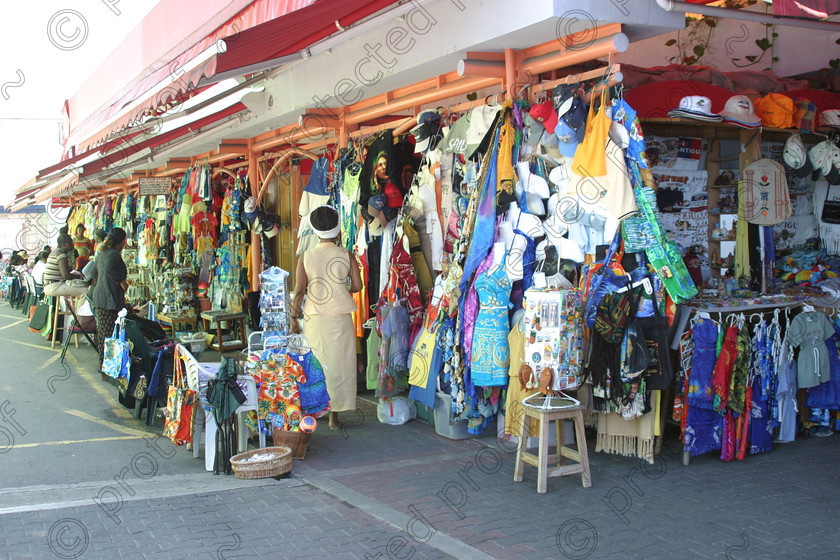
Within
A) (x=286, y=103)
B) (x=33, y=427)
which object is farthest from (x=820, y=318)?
(x=33, y=427)

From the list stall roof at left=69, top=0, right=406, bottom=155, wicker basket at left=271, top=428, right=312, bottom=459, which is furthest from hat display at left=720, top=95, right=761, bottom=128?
wicker basket at left=271, top=428, right=312, bottom=459

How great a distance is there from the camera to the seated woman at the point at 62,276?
11477mm

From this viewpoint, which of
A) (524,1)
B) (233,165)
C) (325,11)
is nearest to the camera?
(524,1)

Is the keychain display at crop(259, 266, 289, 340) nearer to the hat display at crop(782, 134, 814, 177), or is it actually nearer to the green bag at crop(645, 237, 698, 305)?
the green bag at crop(645, 237, 698, 305)

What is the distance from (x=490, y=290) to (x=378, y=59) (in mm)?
2498

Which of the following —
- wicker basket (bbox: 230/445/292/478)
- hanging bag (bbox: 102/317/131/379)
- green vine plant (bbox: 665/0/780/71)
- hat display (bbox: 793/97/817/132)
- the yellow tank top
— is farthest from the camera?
green vine plant (bbox: 665/0/780/71)

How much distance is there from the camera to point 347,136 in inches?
326

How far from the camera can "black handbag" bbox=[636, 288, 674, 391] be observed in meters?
5.22

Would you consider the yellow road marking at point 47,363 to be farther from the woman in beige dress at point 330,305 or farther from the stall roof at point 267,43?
the woman in beige dress at point 330,305

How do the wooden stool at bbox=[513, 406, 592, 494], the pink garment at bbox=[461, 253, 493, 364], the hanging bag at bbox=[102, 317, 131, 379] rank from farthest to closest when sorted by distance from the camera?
1. the hanging bag at bbox=[102, 317, 131, 379]
2. the pink garment at bbox=[461, 253, 493, 364]
3. the wooden stool at bbox=[513, 406, 592, 494]

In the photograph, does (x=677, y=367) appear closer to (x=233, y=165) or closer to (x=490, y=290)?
(x=490, y=290)

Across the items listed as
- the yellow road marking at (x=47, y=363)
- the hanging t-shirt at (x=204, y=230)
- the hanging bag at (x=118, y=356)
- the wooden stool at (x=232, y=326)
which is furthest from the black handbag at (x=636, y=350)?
the hanging t-shirt at (x=204, y=230)

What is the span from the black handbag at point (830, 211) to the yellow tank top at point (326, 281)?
4.49 meters

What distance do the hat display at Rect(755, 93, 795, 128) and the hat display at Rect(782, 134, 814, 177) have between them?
359 mm
